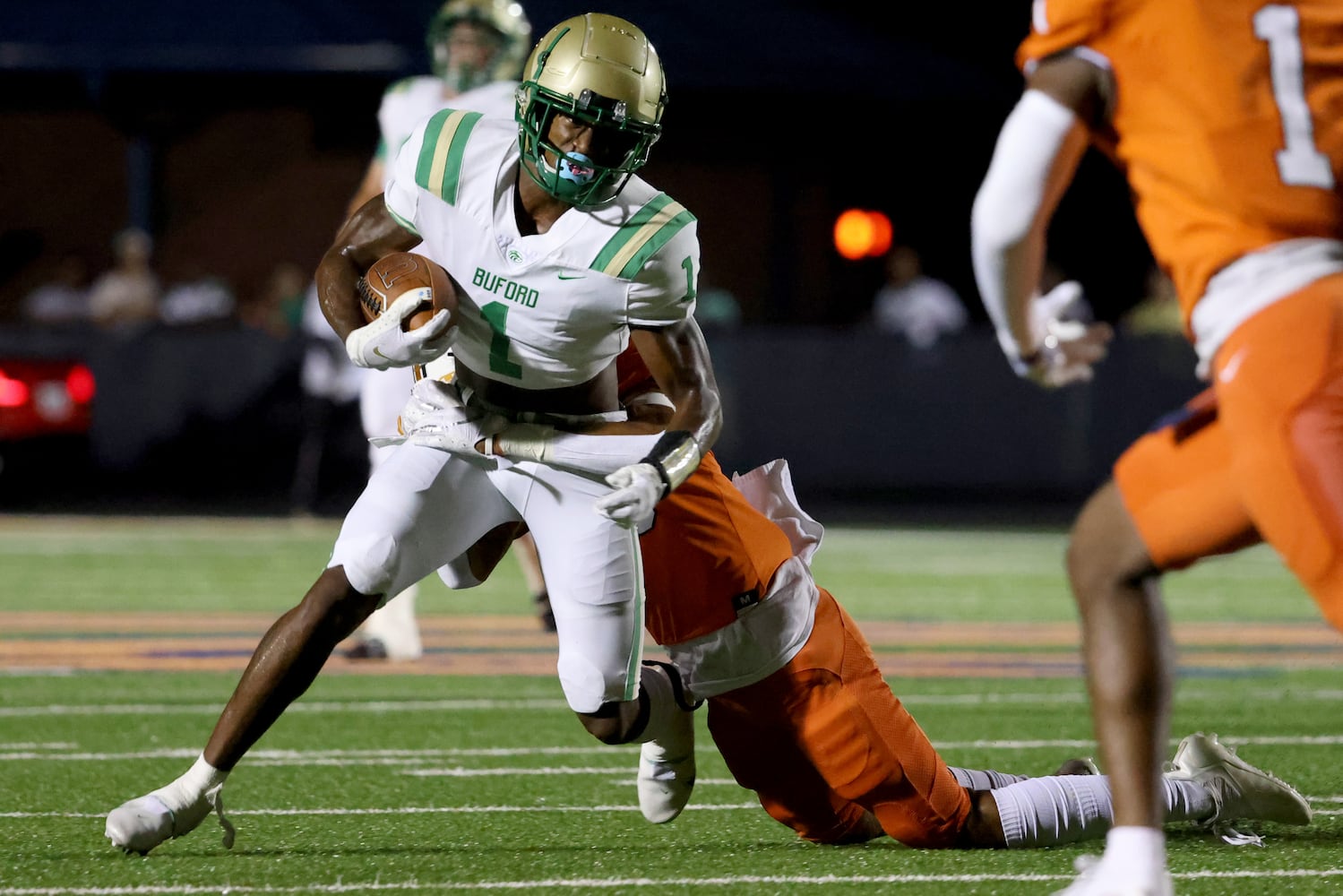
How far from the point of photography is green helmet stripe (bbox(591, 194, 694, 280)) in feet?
12.1

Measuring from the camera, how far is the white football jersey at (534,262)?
3711 mm

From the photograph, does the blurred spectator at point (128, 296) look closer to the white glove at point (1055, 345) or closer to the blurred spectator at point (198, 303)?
the blurred spectator at point (198, 303)

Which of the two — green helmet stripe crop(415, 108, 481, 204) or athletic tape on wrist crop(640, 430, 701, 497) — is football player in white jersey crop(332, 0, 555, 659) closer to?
green helmet stripe crop(415, 108, 481, 204)

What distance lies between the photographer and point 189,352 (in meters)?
13.3

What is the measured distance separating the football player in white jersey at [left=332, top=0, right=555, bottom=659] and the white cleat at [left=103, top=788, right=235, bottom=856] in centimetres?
256

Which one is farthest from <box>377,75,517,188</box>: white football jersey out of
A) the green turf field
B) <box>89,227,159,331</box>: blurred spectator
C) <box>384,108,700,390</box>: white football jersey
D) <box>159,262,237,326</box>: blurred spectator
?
<box>159,262,237,326</box>: blurred spectator

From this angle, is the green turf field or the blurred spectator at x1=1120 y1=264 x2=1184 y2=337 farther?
the blurred spectator at x1=1120 y1=264 x2=1184 y2=337

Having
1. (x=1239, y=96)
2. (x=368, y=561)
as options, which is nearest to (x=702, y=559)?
(x=368, y=561)

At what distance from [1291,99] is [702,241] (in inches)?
629

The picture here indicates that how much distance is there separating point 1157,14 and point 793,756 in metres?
1.59

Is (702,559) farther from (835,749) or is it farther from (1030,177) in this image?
(1030,177)

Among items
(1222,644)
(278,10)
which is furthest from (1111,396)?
(278,10)

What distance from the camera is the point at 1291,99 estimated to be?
267 centimetres

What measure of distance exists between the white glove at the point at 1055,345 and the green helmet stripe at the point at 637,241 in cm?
100
